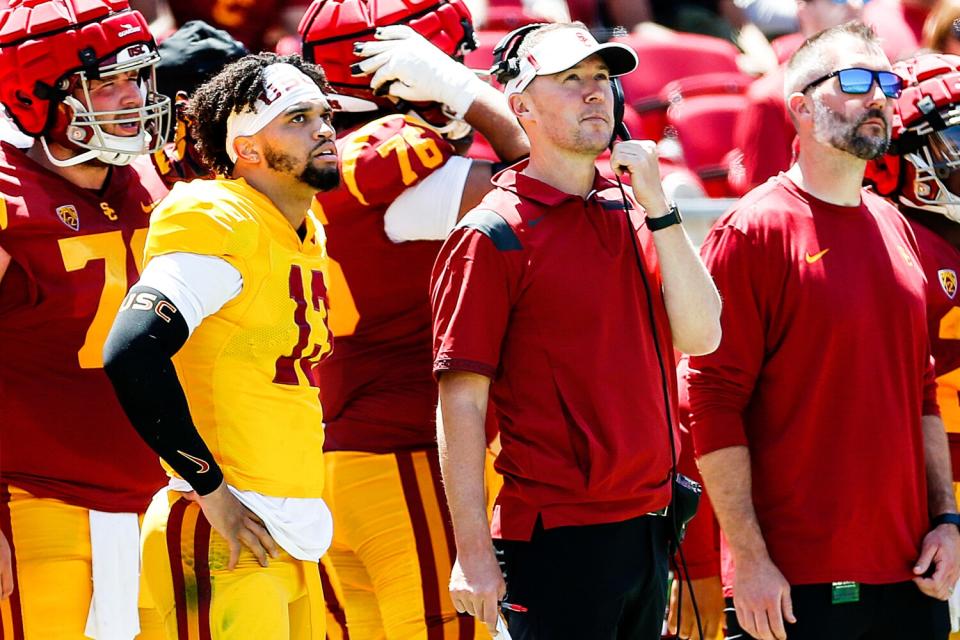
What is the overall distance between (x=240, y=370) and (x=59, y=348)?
2.72 ft

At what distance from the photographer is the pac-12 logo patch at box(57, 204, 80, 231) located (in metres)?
4.46

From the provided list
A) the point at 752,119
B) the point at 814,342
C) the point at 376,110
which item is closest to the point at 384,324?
the point at 376,110

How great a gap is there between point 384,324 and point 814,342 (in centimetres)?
129

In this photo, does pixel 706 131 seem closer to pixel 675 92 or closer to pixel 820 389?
pixel 675 92

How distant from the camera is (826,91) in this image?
4426 mm

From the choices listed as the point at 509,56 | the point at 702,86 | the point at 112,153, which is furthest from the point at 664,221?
→ the point at 702,86

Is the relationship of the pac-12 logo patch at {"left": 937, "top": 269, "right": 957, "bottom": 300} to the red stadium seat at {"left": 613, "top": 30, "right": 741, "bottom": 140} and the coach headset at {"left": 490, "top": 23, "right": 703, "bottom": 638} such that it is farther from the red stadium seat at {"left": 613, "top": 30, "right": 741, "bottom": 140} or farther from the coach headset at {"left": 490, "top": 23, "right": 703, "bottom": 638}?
the red stadium seat at {"left": 613, "top": 30, "right": 741, "bottom": 140}

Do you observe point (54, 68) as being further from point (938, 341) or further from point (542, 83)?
point (938, 341)

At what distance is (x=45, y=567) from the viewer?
14.2ft

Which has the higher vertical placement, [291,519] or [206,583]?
[291,519]

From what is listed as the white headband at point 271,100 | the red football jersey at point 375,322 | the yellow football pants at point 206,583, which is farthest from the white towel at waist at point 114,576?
the white headband at point 271,100

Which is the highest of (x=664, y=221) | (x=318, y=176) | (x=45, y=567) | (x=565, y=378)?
(x=318, y=176)

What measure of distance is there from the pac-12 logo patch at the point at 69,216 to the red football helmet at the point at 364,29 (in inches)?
34.9

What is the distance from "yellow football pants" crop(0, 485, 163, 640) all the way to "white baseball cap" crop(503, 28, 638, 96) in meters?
1.72
